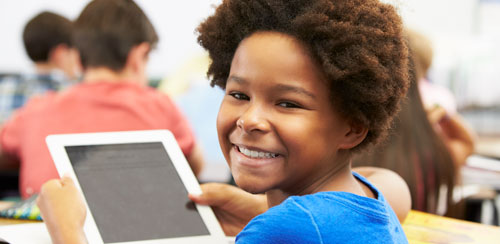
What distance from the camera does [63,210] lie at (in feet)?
2.81

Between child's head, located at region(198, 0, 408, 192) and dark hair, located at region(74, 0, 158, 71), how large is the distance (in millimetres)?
978

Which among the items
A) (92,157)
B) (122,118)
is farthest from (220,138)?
(122,118)

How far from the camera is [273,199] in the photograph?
2.87 feet

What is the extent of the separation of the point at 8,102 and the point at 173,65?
2.05 metres

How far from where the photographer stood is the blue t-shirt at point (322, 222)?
68 centimetres

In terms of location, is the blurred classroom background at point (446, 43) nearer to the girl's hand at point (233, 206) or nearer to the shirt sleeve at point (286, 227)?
the girl's hand at point (233, 206)

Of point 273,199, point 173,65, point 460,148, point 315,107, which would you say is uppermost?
point 173,65

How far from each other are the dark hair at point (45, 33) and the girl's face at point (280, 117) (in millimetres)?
2242

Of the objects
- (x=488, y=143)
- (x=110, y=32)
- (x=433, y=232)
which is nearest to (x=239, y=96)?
(x=433, y=232)

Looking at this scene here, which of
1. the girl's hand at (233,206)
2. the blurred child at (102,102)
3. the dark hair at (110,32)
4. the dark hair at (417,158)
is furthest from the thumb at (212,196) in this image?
the dark hair at (110,32)

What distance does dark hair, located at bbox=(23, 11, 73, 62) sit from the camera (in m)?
2.81

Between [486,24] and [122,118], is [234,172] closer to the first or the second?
[122,118]

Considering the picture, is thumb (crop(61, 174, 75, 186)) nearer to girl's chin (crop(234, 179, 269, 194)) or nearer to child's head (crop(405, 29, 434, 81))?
girl's chin (crop(234, 179, 269, 194))

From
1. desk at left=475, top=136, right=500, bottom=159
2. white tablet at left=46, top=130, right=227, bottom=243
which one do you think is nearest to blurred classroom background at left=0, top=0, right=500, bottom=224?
desk at left=475, top=136, right=500, bottom=159
